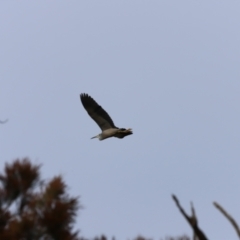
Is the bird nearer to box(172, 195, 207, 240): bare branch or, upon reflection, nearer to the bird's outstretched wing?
the bird's outstretched wing

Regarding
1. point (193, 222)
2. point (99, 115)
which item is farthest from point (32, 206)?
point (99, 115)

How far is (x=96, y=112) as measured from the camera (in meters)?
14.6

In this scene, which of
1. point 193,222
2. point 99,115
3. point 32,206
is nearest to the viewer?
point 193,222

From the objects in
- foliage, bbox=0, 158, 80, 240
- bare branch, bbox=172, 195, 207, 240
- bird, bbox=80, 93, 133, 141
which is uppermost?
bird, bbox=80, 93, 133, 141

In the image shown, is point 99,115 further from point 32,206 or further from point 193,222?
point 193,222

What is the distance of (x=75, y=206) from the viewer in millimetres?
5082

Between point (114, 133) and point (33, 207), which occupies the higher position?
point (114, 133)

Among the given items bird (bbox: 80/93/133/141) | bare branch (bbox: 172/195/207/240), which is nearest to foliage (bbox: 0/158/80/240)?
bare branch (bbox: 172/195/207/240)

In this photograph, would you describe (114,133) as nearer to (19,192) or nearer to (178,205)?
(19,192)

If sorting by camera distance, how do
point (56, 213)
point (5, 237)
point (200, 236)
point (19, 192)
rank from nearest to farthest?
point (200, 236), point (5, 237), point (56, 213), point (19, 192)

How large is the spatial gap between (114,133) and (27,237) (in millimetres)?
9686

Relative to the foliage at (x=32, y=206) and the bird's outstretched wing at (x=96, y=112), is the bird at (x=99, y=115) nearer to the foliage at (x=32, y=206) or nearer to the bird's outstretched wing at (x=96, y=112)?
the bird's outstretched wing at (x=96, y=112)

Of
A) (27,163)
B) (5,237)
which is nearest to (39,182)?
(27,163)

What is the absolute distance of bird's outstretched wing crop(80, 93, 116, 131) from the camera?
1453cm
